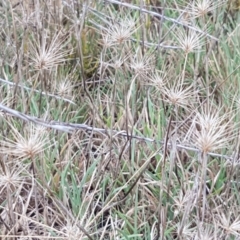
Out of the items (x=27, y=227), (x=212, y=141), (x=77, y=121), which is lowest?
(x=27, y=227)

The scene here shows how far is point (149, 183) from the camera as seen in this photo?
134 cm

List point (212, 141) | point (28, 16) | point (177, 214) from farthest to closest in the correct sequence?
point (28, 16) → point (177, 214) → point (212, 141)

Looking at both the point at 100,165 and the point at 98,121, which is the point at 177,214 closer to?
the point at 100,165

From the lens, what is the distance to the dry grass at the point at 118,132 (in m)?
1.19

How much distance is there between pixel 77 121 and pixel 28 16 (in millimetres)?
360

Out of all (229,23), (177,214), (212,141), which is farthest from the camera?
(229,23)

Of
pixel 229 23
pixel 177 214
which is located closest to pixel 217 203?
pixel 177 214

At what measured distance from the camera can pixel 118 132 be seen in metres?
1.33

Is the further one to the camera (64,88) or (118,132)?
(64,88)

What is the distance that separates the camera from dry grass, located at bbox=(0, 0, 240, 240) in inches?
46.8

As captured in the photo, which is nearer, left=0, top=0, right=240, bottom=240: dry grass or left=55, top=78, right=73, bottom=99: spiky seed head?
left=0, top=0, right=240, bottom=240: dry grass

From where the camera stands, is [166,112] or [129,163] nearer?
[129,163]

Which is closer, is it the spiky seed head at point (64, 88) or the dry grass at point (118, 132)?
the dry grass at point (118, 132)

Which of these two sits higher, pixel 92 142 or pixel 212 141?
pixel 212 141
